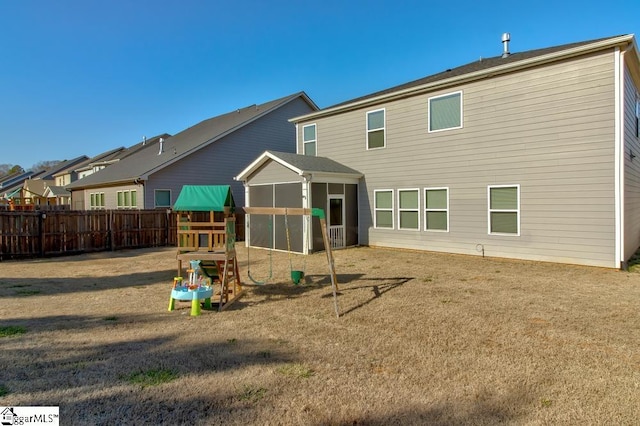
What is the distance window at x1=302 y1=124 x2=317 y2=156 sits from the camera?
16.4 metres

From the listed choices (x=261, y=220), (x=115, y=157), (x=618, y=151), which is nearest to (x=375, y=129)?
(x=261, y=220)

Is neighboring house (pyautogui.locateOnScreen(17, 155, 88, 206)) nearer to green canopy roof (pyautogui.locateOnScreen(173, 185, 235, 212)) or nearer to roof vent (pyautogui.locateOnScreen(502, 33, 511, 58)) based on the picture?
green canopy roof (pyautogui.locateOnScreen(173, 185, 235, 212))

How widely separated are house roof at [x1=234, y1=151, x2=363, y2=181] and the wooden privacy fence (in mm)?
4541

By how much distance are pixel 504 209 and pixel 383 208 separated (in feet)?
14.0

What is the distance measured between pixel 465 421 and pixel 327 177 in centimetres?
1103

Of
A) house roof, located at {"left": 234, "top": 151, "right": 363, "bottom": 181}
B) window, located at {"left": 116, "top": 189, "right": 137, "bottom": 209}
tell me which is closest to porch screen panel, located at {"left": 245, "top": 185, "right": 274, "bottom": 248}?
house roof, located at {"left": 234, "top": 151, "right": 363, "bottom": 181}

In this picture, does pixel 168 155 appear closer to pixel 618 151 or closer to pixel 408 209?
pixel 408 209

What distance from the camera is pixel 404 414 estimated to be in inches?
119

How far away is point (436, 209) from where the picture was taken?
40.3 feet

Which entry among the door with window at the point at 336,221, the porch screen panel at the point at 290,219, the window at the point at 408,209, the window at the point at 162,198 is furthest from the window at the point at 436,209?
the window at the point at 162,198

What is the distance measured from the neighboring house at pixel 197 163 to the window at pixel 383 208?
9.57 meters

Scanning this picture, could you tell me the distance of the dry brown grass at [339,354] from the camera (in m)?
3.11

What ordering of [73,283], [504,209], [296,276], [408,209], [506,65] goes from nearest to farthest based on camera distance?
[296,276]
[73,283]
[506,65]
[504,209]
[408,209]

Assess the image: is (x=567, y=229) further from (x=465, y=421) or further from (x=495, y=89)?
(x=465, y=421)
